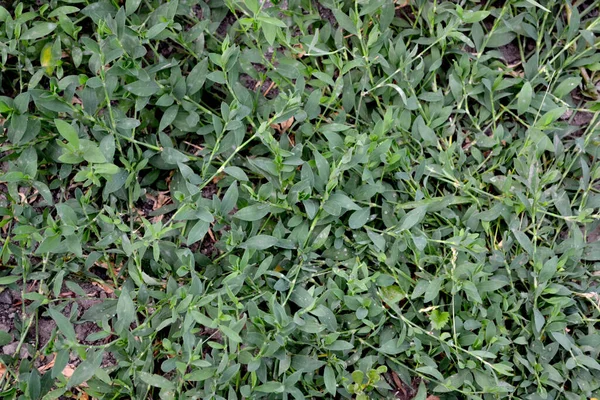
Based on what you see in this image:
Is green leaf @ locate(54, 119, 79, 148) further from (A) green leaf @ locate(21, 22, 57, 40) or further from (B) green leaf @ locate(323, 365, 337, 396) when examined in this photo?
(B) green leaf @ locate(323, 365, 337, 396)


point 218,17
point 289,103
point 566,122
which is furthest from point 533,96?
point 218,17

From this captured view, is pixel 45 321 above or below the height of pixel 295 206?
below

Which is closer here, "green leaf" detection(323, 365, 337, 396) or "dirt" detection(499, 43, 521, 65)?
"green leaf" detection(323, 365, 337, 396)

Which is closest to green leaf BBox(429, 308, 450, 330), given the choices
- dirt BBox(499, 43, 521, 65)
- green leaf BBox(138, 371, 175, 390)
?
green leaf BBox(138, 371, 175, 390)

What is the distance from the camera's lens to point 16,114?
209 cm

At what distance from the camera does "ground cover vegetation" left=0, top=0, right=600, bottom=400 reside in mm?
→ 2068

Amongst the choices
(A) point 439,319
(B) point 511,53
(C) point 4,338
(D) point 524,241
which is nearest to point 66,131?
(C) point 4,338

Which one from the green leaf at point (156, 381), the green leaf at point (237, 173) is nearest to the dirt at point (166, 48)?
the green leaf at point (237, 173)

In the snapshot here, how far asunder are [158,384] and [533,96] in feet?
6.04

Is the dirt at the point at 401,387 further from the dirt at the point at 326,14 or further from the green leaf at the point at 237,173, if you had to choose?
the dirt at the point at 326,14

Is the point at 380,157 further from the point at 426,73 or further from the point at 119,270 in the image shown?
the point at 119,270

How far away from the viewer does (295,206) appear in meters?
2.22

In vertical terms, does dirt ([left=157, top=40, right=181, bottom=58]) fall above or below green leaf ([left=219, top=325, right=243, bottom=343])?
above

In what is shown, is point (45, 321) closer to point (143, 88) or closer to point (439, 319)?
point (143, 88)
